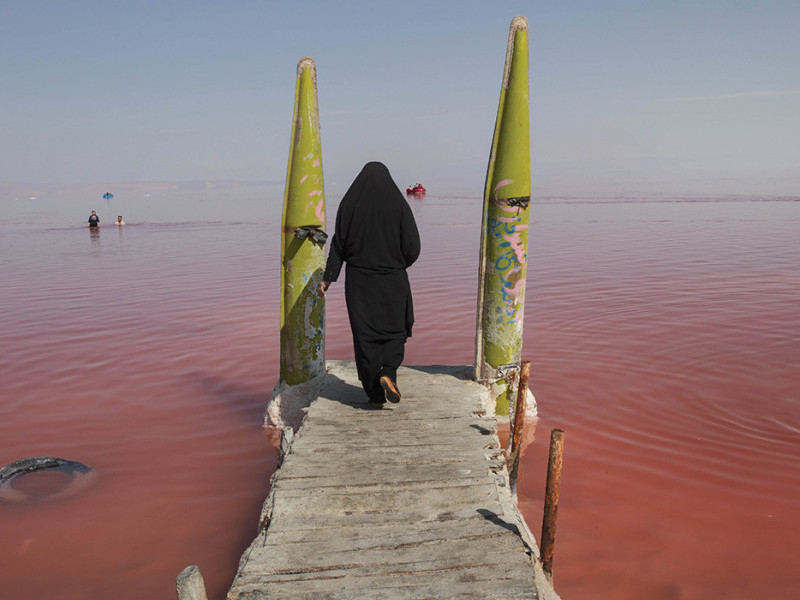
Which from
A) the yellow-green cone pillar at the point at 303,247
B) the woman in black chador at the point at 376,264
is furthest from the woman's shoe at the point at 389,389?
the yellow-green cone pillar at the point at 303,247

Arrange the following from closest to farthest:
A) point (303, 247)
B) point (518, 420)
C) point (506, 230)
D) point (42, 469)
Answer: point (518, 420) < point (42, 469) < point (506, 230) < point (303, 247)

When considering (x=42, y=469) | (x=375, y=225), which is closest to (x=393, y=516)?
(x=375, y=225)

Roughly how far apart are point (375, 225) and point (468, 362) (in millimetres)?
4474

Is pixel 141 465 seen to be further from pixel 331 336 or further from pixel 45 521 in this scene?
pixel 331 336

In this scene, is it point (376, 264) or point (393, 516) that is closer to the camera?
point (393, 516)

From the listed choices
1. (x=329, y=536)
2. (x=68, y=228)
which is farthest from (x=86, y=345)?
(x=68, y=228)

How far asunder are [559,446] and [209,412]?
5.02 meters

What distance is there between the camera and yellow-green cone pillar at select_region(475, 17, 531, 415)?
5.84 m

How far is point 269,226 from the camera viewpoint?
2936 cm

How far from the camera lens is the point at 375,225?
4949 millimetres

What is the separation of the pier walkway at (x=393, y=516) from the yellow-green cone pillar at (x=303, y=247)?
1314 mm

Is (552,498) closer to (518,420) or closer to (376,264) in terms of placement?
(518,420)

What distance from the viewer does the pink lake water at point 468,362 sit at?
472 centimetres

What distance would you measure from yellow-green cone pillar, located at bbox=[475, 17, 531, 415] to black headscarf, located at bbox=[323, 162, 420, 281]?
1.28 metres
